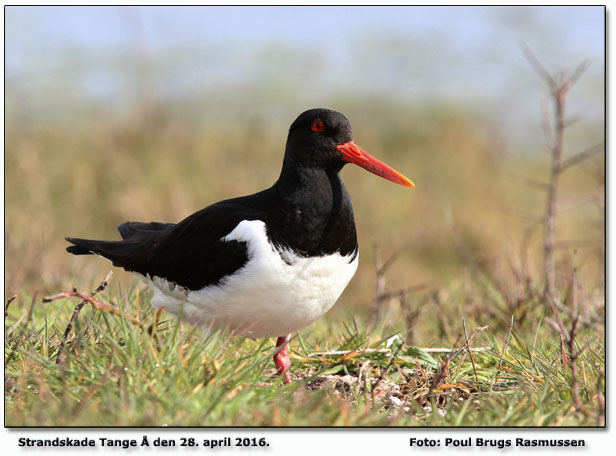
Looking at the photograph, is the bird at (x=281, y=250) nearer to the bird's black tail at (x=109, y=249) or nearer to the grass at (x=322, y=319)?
the grass at (x=322, y=319)

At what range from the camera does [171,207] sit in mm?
9820

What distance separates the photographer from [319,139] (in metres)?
4.30

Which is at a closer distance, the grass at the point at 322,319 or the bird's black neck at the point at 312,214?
the grass at the point at 322,319

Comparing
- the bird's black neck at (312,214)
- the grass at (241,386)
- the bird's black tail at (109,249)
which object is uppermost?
the bird's black neck at (312,214)

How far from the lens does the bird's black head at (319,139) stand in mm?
4281

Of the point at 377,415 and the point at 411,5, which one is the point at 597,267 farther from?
the point at 377,415

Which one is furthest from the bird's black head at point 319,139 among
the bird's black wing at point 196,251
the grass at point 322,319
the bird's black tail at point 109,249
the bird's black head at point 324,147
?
the bird's black tail at point 109,249

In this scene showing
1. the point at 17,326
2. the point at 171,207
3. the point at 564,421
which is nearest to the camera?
the point at 564,421

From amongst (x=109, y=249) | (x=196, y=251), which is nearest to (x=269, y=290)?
(x=196, y=251)

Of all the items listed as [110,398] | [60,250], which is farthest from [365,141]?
[110,398]

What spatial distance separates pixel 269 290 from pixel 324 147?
3.02 feet

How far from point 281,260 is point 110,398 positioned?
1.17 meters

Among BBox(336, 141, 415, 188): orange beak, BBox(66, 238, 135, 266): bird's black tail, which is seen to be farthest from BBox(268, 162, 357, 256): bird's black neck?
BBox(66, 238, 135, 266): bird's black tail

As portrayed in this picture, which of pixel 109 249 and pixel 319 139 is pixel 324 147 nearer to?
pixel 319 139
